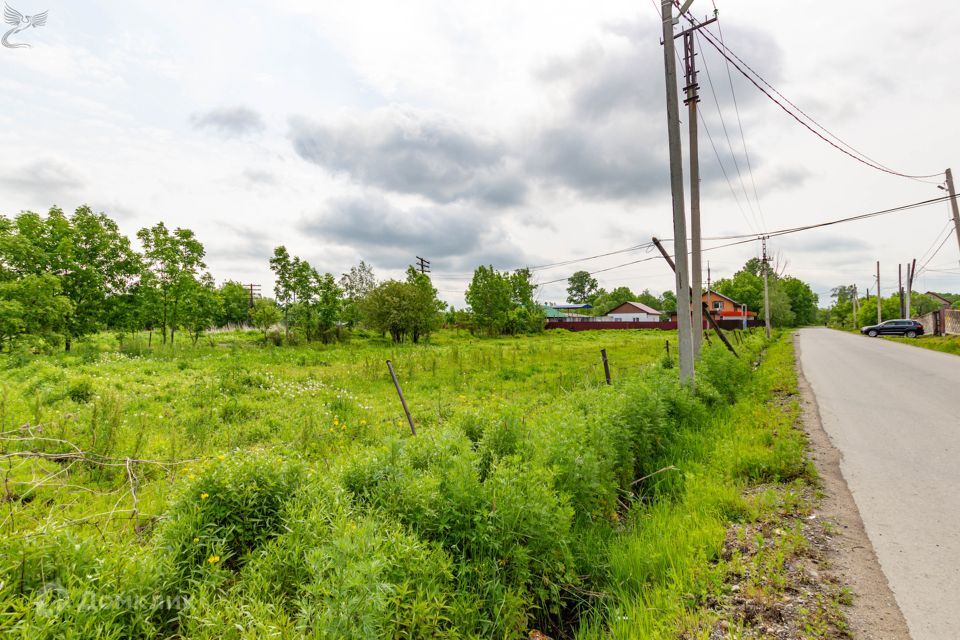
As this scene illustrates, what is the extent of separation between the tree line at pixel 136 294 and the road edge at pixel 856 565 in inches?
923

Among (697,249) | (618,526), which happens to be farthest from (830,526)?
(697,249)

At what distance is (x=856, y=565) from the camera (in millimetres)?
3215

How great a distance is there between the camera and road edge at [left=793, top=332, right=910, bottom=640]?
2604mm

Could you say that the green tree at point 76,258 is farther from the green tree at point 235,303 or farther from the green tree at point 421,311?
the green tree at point 235,303

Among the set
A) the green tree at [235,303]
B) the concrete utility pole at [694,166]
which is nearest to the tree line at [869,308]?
the concrete utility pole at [694,166]

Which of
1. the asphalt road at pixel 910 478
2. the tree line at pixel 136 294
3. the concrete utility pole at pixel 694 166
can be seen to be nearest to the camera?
the asphalt road at pixel 910 478

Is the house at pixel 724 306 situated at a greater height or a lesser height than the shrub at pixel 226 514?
greater

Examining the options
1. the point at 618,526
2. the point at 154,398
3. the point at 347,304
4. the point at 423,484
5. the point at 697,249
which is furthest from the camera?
the point at 347,304

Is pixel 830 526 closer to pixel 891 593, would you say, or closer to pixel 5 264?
pixel 891 593

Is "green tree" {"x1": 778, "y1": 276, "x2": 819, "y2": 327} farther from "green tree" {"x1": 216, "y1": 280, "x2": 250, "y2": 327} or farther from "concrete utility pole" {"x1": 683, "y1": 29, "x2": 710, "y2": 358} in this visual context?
"green tree" {"x1": 216, "y1": 280, "x2": 250, "y2": 327}

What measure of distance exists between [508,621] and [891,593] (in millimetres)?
2699

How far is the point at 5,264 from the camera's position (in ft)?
58.9

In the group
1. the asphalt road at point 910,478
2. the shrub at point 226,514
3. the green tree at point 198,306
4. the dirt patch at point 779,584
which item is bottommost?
the dirt patch at point 779,584

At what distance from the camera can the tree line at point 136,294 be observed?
16.9 metres
